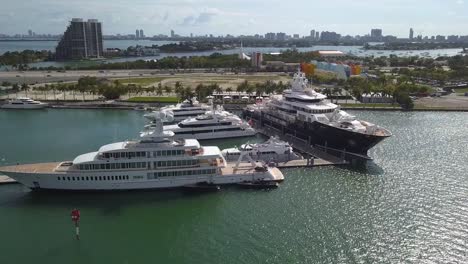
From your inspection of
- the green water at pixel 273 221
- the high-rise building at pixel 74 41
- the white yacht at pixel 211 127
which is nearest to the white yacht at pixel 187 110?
the white yacht at pixel 211 127

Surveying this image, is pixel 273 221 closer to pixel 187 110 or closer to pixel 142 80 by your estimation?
pixel 187 110

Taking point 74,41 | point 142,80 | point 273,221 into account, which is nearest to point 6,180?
point 273,221

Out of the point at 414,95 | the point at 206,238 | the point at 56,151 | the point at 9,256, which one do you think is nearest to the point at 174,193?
the point at 206,238

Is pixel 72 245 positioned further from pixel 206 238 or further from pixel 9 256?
pixel 206 238

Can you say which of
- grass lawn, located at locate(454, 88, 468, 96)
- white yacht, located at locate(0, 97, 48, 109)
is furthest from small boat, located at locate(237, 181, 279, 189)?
grass lawn, located at locate(454, 88, 468, 96)

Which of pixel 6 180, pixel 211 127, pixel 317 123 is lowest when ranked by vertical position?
pixel 6 180
